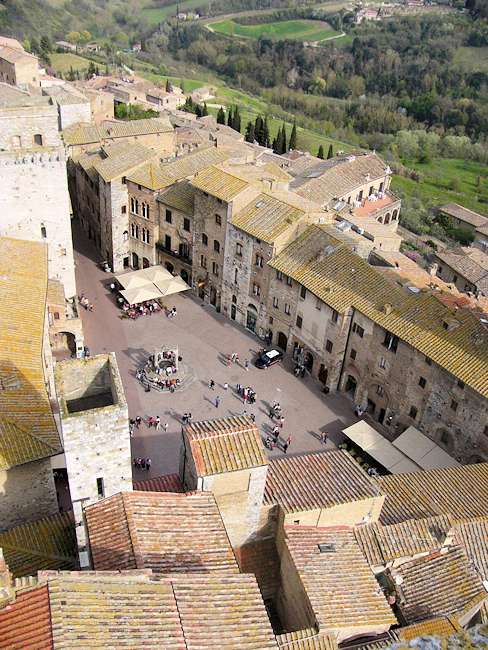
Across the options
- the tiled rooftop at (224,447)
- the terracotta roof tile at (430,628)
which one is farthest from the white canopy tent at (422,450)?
the tiled rooftop at (224,447)

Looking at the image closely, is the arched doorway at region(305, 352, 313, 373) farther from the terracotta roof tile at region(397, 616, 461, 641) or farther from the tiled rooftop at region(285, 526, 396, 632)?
the terracotta roof tile at region(397, 616, 461, 641)

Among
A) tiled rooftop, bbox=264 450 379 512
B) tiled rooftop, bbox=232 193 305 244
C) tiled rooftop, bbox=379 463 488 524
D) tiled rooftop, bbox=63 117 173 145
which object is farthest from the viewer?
tiled rooftop, bbox=63 117 173 145

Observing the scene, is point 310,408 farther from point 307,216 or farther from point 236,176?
point 236,176

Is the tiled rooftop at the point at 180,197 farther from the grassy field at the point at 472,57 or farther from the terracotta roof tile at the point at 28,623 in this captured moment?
the grassy field at the point at 472,57

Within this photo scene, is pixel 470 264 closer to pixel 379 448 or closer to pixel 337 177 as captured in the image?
pixel 337 177

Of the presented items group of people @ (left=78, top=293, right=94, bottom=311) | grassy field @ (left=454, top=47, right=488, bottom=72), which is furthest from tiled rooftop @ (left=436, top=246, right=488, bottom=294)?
grassy field @ (left=454, top=47, right=488, bottom=72)

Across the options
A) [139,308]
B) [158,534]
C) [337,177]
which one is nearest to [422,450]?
[158,534]

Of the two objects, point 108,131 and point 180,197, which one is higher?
point 108,131
